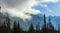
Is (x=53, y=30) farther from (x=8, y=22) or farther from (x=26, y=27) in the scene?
(x=8, y=22)

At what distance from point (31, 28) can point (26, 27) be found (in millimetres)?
401

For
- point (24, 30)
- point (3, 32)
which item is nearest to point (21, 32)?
point (24, 30)

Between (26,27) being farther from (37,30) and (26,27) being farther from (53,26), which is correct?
(53,26)

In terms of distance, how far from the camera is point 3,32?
16156mm

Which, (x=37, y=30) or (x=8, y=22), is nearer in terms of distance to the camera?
(x=37, y=30)

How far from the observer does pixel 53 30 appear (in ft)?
50.9

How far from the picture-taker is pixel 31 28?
52.2ft

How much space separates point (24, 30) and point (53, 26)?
7.39 ft

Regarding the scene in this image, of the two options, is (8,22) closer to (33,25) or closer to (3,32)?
(3,32)

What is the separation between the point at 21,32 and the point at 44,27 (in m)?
1.86

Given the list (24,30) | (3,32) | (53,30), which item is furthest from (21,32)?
(53,30)

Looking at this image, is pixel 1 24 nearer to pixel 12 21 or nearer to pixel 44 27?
pixel 12 21

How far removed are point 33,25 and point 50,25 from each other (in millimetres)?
1345

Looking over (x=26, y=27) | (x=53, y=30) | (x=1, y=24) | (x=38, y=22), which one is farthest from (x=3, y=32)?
(x=53, y=30)
